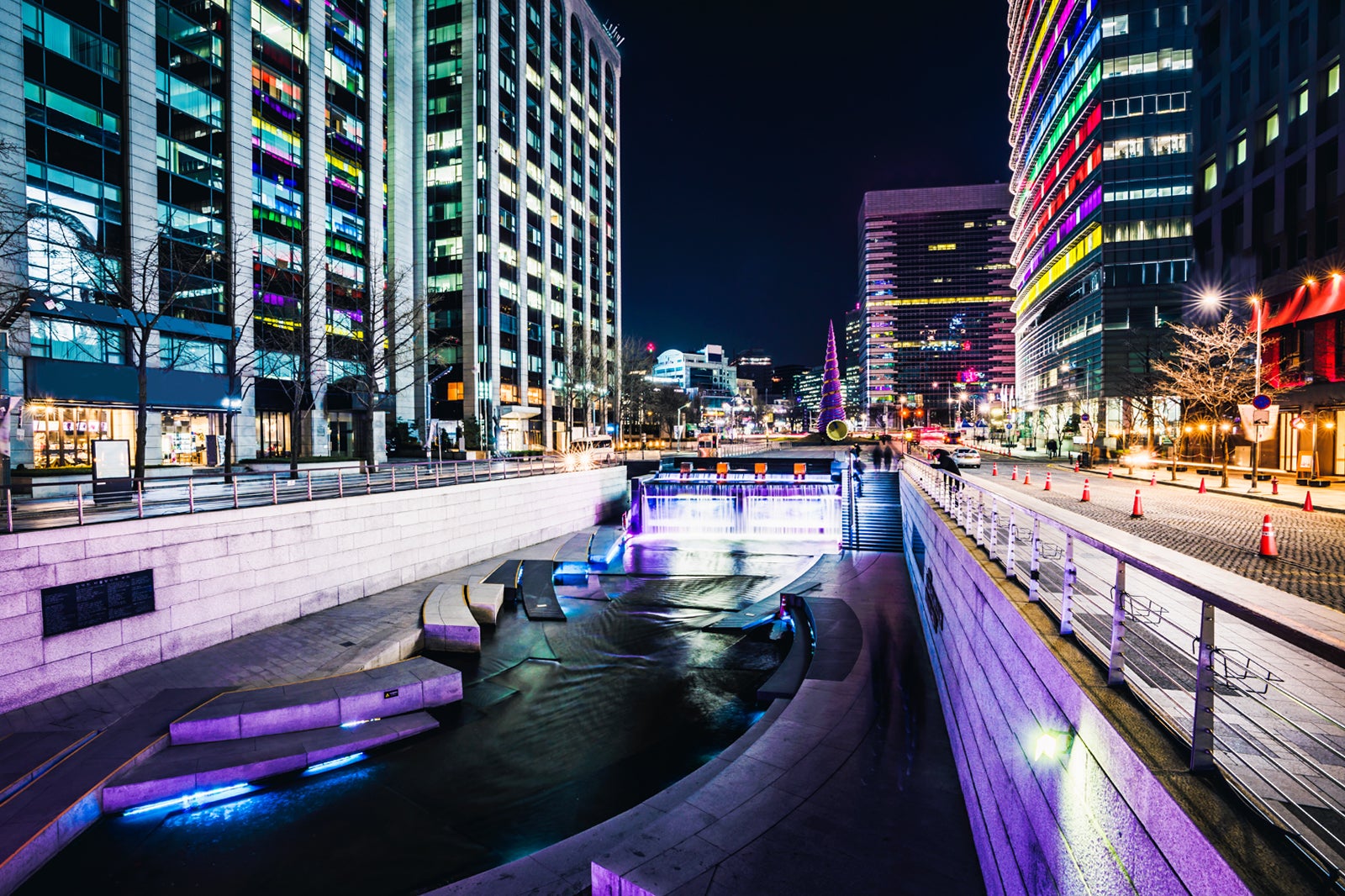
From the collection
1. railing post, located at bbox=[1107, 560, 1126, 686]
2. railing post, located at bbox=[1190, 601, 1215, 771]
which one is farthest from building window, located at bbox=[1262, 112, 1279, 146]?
railing post, located at bbox=[1190, 601, 1215, 771]

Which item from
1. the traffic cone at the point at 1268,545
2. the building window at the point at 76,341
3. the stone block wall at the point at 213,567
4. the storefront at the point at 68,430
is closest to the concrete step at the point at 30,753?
the stone block wall at the point at 213,567

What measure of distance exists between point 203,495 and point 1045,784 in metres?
19.1

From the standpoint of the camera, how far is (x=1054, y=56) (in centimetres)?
7538

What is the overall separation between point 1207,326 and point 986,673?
49.2 m

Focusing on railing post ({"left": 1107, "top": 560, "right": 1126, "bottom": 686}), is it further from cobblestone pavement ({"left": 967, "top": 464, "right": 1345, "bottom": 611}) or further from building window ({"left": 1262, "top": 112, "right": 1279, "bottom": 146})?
building window ({"left": 1262, "top": 112, "right": 1279, "bottom": 146})

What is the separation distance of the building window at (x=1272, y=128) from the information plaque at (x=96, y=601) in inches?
2141

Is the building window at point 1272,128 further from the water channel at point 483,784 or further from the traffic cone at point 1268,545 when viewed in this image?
the water channel at point 483,784

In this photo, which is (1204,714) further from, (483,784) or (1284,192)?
(1284,192)

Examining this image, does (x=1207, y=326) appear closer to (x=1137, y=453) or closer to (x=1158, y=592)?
(x=1137, y=453)

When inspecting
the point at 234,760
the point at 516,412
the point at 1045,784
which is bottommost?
the point at 234,760

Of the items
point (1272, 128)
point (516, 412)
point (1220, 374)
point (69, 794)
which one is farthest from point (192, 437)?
point (1272, 128)

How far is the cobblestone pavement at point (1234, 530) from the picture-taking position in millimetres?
9773

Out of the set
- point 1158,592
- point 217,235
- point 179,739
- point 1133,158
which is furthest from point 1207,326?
point 217,235

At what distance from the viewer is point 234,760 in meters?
10.2
